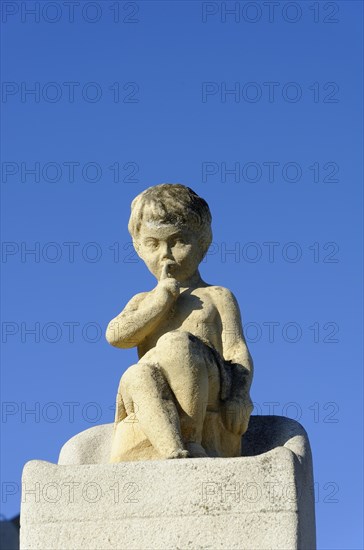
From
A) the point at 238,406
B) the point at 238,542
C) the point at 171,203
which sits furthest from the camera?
the point at 171,203

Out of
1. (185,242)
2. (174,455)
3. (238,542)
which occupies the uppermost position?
(185,242)

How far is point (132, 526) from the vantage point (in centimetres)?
821

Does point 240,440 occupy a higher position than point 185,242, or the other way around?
point 185,242

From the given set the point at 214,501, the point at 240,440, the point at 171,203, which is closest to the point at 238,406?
the point at 240,440

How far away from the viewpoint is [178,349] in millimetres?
8562

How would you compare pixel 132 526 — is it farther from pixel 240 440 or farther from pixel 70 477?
pixel 240 440

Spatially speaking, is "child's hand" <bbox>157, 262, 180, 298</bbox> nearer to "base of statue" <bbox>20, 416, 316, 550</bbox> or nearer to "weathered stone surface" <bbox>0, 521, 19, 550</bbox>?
"base of statue" <bbox>20, 416, 316, 550</bbox>

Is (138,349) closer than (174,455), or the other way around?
(174,455)

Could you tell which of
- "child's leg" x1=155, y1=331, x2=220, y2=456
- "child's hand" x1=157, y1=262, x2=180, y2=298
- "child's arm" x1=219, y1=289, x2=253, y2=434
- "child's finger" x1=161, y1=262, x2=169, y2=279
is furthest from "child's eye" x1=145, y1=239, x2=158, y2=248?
"child's leg" x1=155, y1=331, x2=220, y2=456

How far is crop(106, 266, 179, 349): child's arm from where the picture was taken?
9.11 m

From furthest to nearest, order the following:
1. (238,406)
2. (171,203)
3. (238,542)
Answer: (171,203) → (238,406) → (238,542)

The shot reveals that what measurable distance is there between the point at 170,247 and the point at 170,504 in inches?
79.0

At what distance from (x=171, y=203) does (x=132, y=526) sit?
2311 millimetres

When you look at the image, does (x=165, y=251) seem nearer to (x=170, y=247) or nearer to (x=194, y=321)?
(x=170, y=247)
